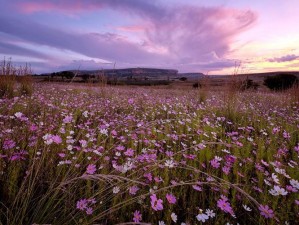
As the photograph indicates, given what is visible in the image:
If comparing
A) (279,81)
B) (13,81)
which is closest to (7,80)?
(13,81)

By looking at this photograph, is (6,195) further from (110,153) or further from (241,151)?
(241,151)

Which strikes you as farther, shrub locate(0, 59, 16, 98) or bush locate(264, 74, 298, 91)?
bush locate(264, 74, 298, 91)

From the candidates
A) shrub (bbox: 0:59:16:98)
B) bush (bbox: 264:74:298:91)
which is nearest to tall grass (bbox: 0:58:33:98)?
shrub (bbox: 0:59:16:98)

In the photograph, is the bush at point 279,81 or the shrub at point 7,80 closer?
the shrub at point 7,80

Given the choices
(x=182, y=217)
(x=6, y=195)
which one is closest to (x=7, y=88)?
(x=6, y=195)

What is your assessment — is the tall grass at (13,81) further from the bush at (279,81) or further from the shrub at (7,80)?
the bush at (279,81)

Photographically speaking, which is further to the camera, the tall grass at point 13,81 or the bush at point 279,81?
the bush at point 279,81

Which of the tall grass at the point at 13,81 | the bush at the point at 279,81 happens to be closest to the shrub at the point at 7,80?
the tall grass at the point at 13,81

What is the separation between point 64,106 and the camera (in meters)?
6.11

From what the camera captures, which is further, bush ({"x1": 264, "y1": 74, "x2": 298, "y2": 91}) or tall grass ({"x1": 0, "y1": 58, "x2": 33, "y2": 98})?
bush ({"x1": 264, "y1": 74, "x2": 298, "y2": 91})

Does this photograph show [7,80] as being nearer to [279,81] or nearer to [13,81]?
[13,81]

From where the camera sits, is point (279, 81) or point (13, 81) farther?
point (279, 81)

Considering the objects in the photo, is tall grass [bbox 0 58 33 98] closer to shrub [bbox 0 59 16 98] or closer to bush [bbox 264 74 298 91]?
shrub [bbox 0 59 16 98]

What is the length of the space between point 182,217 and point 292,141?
3360mm
